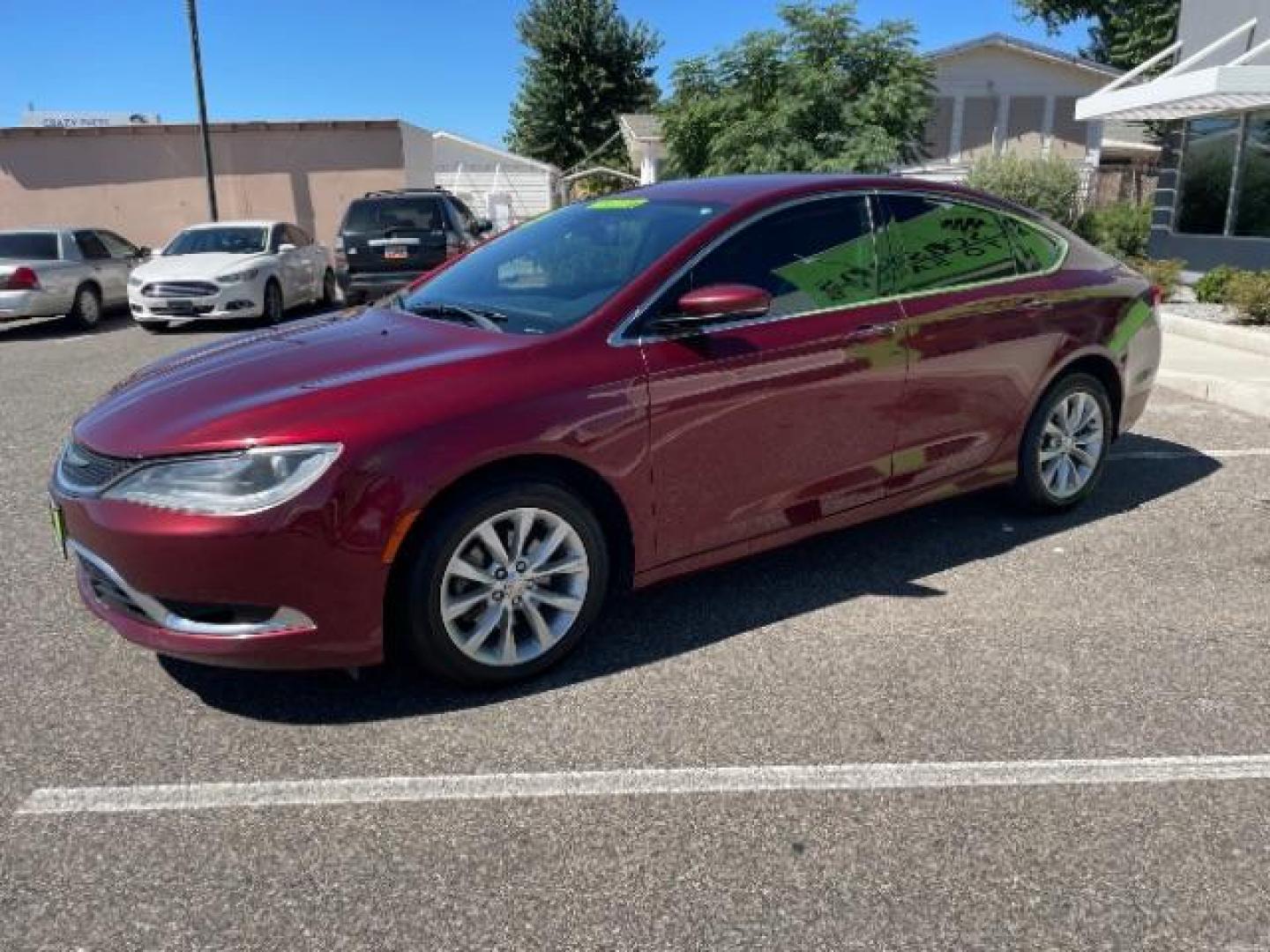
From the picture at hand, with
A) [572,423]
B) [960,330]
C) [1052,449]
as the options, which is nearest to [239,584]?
[572,423]

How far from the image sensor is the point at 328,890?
243 cm

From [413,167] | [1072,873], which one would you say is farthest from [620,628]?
[413,167]

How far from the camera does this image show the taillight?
42.4ft

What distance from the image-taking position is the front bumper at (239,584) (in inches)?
114

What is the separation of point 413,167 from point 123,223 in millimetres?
6729

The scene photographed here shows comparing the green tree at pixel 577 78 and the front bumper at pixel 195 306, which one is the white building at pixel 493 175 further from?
the front bumper at pixel 195 306

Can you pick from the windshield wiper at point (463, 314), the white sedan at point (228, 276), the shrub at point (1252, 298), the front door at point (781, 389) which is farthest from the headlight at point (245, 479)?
the white sedan at point (228, 276)

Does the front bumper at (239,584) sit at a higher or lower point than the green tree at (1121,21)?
lower

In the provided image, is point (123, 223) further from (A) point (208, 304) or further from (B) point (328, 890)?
(B) point (328, 890)

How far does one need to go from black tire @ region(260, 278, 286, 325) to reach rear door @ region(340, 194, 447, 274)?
3.71 feet

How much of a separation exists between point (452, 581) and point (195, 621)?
29.7 inches

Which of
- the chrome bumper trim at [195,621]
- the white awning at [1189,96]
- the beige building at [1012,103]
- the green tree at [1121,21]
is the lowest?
the chrome bumper trim at [195,621]

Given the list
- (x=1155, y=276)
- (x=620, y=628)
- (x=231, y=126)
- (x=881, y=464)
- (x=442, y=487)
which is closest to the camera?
(x=442, y=487)

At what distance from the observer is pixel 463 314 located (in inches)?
151
